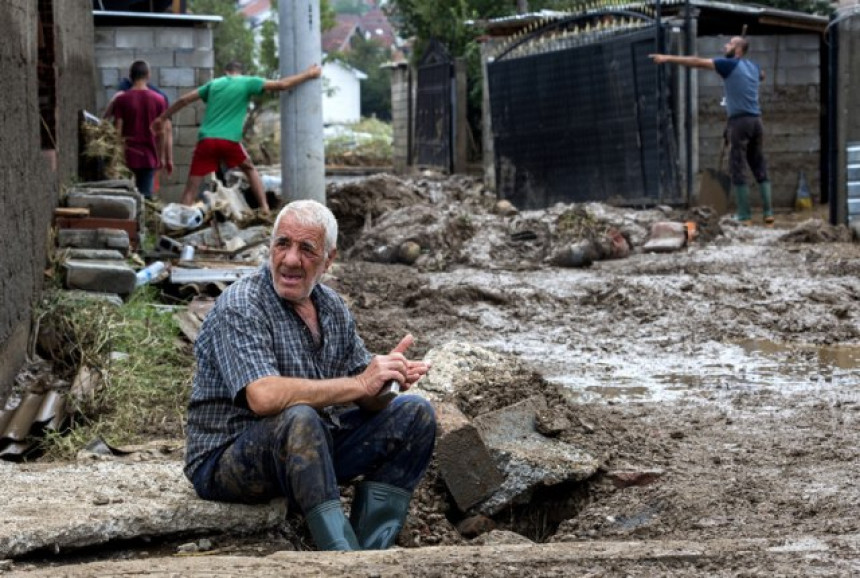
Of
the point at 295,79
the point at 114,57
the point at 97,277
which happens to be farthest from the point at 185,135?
the point at 97,277

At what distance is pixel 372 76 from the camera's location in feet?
223

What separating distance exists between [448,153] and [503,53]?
7.22m

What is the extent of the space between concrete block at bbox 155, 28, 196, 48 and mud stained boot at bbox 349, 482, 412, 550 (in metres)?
12.0

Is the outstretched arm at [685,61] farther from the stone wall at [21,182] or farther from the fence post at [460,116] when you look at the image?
the fence post at [460,116]

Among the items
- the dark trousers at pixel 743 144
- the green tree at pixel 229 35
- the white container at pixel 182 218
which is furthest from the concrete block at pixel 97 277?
the green tree at pixel 229 35

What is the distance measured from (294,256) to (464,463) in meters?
1.28

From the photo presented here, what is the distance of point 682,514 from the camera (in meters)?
5.01

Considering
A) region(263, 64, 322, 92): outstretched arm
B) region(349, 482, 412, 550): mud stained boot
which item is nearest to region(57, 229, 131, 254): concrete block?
region(263, 64, 322, 92): outstretched arm

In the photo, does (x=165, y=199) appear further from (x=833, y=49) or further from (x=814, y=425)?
(x=814, y=425)

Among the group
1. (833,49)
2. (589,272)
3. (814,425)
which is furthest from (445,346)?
(833,49)

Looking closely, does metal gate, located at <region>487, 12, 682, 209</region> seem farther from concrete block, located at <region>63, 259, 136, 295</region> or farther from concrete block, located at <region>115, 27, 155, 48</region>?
concrete block, located at <region>63, 259, 136, 295</region>

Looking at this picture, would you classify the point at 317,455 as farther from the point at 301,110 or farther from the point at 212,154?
the point at 212,154

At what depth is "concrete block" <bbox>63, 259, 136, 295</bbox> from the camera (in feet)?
28.6

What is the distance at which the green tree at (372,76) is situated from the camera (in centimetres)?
6719
